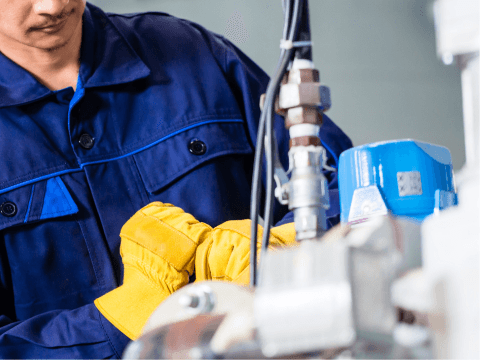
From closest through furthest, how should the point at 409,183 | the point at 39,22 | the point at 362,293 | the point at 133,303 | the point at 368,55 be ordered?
the point at 362,293
the point at 409,183
the point at 133,303
the point at 39,22
the point at 368,55

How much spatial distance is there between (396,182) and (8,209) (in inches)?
24.8

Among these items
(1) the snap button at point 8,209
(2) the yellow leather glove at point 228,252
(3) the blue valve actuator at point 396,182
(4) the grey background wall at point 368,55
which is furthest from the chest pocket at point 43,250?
(4) the grey background wall at point 368,55

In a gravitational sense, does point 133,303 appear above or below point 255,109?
below

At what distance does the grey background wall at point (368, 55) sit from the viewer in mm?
1925

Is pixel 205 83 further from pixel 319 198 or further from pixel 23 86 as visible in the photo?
pixel 319 198

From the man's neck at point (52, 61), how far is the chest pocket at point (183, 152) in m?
0.19

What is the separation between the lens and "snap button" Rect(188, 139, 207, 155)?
962 millimetres

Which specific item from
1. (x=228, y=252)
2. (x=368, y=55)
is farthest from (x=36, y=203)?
(x=368, y=55)

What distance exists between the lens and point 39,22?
0.82 m

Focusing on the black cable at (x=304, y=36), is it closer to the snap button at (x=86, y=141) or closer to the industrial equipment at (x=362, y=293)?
the industrial equipment at (x=362, y=293)

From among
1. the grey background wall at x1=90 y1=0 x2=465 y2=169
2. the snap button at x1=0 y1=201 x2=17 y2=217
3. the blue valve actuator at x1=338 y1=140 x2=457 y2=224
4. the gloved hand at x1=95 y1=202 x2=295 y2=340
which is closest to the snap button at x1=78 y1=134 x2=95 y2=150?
the snap button at x1=0 y1=201 x2=17 y2=217

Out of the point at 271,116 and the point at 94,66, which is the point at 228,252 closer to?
the point at 271,116

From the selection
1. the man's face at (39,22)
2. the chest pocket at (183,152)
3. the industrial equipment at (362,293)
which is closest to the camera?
the industrial equipment at (362,293)

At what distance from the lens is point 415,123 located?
2059mm
